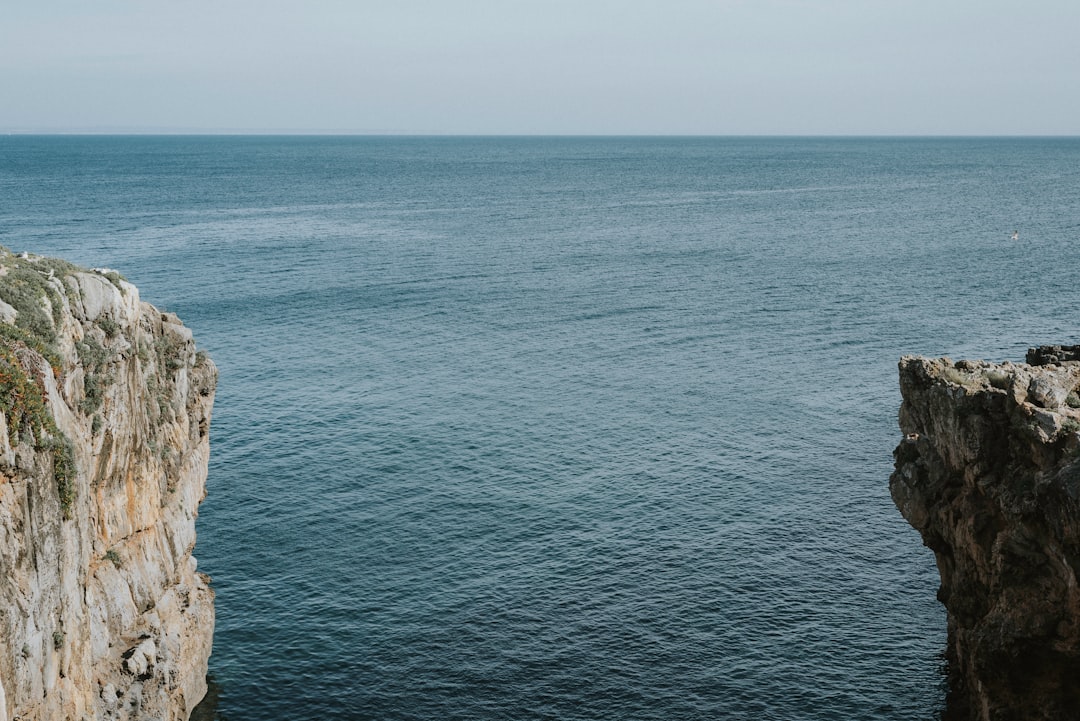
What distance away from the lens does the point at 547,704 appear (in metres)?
49.7

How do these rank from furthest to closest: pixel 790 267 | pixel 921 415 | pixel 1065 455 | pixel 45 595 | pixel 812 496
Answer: pixel 790 267 → pixel 812 496 → pixel 921 415 → pixel 1065 455 → pixel 45 595

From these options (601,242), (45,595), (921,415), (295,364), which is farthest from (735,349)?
(45,595)

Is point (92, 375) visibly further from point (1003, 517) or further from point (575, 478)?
point (575, 478)

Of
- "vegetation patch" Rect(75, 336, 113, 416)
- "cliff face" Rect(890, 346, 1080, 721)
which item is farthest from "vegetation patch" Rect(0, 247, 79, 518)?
"cliff face" Rect(890, 346, 1080, 721)

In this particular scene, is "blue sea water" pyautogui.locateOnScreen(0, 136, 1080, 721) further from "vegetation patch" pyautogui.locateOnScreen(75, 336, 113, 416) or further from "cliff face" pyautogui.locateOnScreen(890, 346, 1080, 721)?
"vegetation patch" pyautogui.locateOnScreen(75, 336, 113, 416)

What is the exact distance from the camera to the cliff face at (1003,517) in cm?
3681

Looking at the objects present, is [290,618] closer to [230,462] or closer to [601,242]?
[230,462]

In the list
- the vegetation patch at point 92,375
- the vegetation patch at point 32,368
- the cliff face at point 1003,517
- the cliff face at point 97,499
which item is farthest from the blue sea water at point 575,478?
the vegetation patch at point 32,368

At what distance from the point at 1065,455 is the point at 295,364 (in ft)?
246

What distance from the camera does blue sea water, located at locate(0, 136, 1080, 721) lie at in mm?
52031

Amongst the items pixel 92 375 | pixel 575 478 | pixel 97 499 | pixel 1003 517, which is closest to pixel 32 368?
pixel 92 375

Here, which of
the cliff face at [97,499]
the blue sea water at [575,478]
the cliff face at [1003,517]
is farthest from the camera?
the blue sea water at [575,478]

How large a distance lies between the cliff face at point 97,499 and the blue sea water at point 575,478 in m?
8.40

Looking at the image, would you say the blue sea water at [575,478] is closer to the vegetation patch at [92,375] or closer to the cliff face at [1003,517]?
the cliff face at [1003,517]
